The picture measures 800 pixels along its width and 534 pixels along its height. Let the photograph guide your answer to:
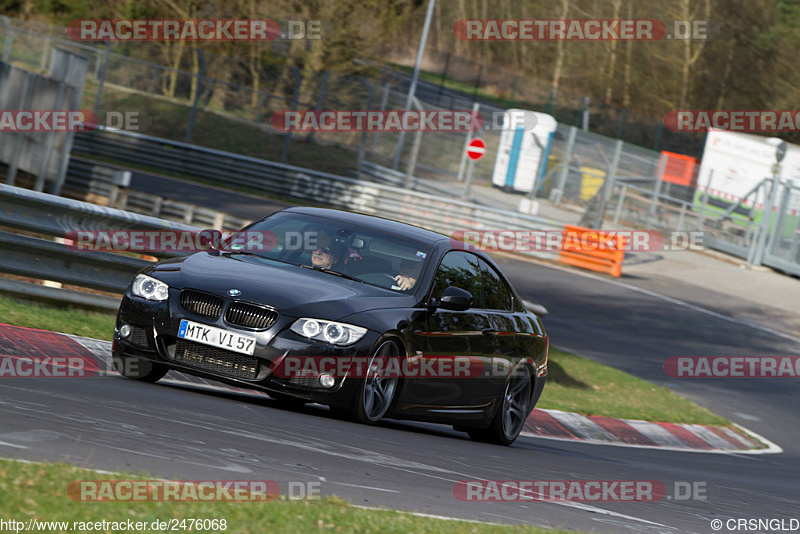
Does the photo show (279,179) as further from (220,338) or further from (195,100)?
(220,338)

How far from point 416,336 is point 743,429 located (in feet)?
26.1

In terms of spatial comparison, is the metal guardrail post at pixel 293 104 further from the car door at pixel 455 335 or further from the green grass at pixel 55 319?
the car door at pixel 455 335

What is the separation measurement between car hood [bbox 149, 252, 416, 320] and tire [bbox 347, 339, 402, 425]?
0.31 m

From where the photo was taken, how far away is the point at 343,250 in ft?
27.5

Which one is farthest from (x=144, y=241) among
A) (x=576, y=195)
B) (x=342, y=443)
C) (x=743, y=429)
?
(x=576, y=195)

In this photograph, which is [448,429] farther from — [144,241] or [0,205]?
[0,205]

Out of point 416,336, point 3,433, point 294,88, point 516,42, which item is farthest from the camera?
point 516,42

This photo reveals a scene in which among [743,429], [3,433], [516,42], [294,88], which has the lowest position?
[743,429]

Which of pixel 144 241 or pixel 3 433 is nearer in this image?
pixel 3 433

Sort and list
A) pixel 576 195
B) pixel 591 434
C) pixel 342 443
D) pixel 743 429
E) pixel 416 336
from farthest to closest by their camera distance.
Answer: pixel 576 195 → pixel 743 429 → pixel 591 434 → pixel 416 336 → pixel 342 443

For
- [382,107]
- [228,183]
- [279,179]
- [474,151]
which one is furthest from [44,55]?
[474,151]

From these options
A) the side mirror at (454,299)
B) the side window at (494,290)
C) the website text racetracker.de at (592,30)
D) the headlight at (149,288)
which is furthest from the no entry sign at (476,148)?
the headlight at (149,288)

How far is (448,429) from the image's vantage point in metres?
10.7

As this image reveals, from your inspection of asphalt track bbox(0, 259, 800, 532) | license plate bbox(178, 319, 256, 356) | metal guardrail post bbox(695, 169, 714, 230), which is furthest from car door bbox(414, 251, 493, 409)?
metal guardrail post bbox(695, 169, 714, 230)
